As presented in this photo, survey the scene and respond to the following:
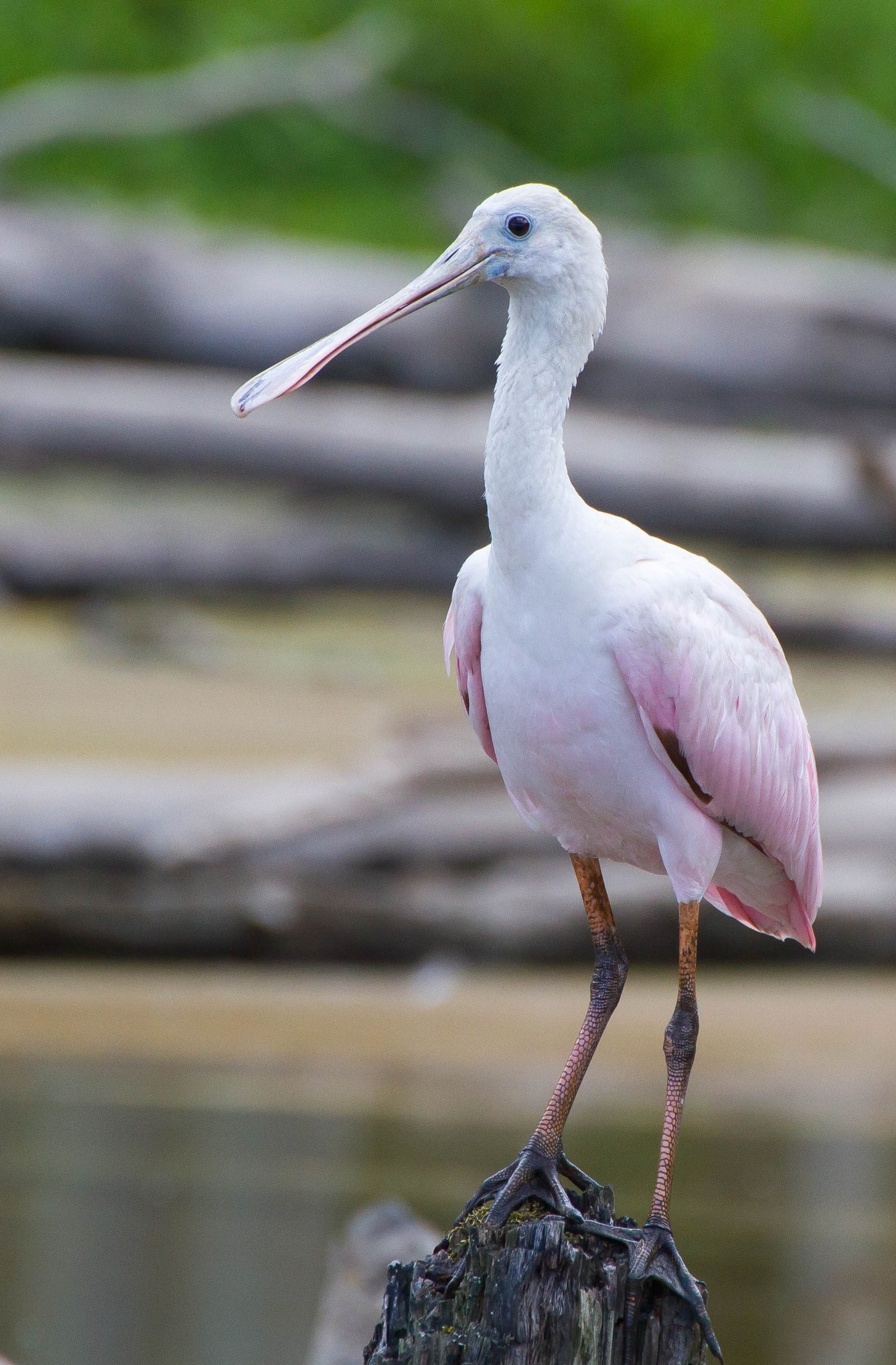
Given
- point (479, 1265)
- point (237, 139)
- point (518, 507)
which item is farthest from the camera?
point (237, 139)

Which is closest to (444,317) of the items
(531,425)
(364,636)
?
(364,636)

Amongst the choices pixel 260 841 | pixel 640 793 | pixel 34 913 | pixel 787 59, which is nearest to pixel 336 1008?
pixel 260 841

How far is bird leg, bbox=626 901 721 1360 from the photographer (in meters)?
2.90

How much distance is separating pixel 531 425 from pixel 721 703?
54 centimetres

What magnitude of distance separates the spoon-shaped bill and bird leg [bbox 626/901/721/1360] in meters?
1.05

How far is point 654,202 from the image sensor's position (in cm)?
1586

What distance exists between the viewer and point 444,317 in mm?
12445

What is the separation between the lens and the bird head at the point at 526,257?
10.3ft

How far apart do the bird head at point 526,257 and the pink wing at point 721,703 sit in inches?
18.1

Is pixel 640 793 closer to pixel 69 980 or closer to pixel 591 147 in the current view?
pixel 69 980

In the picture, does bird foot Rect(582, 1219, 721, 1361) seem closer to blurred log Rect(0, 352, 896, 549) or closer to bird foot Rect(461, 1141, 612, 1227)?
bird foot Rect(461, 1141, 612, 1227)

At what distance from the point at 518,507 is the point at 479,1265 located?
1119 mm

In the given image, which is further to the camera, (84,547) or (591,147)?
(591,147)

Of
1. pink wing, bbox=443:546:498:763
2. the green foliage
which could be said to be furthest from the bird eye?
the green foliage
